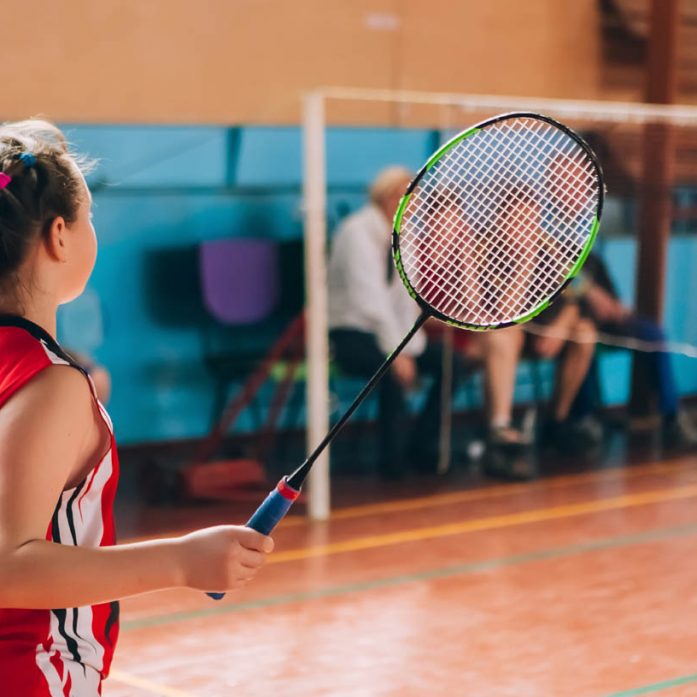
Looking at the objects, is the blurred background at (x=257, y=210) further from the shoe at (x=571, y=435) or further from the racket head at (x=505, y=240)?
the racket head at (x=505, y=240)

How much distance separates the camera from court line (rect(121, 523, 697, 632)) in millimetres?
4004

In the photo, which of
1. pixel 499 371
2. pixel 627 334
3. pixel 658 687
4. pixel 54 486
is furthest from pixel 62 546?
pixel 627 334

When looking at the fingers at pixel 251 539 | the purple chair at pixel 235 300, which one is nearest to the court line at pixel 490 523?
the purple chair at pixel 235 300

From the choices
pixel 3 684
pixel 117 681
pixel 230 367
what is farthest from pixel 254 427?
pixel 3 684

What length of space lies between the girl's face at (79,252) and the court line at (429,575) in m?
2.26

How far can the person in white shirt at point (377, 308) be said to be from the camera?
592cm

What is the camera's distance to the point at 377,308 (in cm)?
595

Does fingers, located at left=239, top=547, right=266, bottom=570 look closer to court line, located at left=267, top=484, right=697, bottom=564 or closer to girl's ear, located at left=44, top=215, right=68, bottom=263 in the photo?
girl's ear, located at left=44, top=215, right=68, bottom=263

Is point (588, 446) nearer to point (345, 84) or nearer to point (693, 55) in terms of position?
point (345, 84)

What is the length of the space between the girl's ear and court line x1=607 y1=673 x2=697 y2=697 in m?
2.08

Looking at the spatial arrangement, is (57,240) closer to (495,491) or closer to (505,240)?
(505,240)

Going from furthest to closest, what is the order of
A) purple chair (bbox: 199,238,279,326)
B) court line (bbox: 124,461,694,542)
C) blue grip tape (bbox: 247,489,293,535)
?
purple chair (bbox: 199,238,279,326)
court line (bbox: 124,461,694,542)
blue grip tape (bbox: 247,489,293,535)

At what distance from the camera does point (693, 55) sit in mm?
8328

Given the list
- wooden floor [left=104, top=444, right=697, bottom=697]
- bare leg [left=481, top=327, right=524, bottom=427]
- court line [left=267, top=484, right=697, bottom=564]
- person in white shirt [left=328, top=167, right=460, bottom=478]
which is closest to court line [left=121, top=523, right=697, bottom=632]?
wooden floor [left=104, top=444, right=697, bottom=697]
